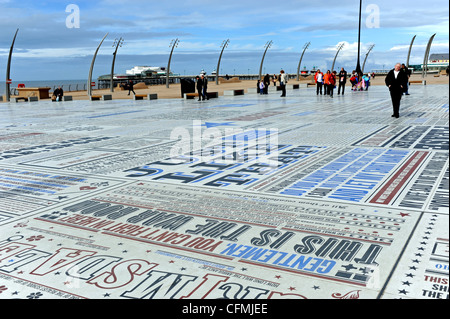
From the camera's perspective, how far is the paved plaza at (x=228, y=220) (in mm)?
3180

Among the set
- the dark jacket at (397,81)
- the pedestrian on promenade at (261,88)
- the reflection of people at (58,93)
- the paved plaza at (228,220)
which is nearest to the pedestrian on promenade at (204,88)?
the pedestrian on promenade at (261,88)

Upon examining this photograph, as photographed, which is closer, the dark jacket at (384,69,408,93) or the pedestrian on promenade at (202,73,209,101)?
the dark jacket at (384,69,408,93)

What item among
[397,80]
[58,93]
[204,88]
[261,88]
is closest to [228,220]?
[397,80]

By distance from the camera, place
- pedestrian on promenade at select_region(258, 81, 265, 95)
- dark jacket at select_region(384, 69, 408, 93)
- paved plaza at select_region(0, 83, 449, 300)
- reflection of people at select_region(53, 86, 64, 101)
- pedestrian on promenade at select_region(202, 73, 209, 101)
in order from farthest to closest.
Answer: reflection of people at select_region(53, 86, 64, 101) < pedestrian on promenade at select_region(258, 81, 265, 95) < pedestrian on promenade at select_region(202, 73, 209, 101) < dark jacket at select_region(384, 69, 408, 93) < paved plaza at select_region(0, 83, 449, 300)

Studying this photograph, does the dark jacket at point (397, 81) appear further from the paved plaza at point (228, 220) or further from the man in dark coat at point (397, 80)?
the paved plaza at point (228, 220)

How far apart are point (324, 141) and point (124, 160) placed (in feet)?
13.2

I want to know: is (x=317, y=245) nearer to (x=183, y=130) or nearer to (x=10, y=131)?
(x=183, y=130)

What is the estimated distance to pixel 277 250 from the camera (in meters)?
3.75

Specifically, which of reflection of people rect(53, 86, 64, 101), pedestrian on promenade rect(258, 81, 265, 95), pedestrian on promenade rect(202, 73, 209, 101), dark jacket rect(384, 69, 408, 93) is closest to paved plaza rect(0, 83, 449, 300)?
dark jacket rect(384, 69, 408, 93)

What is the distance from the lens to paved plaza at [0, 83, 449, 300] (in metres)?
3.18

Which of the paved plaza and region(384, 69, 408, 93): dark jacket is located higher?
region(384, 69, 408, 93): dark jacket

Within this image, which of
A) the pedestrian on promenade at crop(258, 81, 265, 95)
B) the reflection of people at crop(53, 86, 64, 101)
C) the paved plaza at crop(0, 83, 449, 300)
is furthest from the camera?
the reflection of people at crop(53, 86, 64, 101)

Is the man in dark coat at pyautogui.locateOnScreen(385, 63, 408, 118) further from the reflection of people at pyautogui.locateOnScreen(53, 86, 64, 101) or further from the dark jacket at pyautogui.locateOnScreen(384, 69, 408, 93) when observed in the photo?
the reflection of people at pyautogui.locateOnScreen(53, 86, 64, 101)

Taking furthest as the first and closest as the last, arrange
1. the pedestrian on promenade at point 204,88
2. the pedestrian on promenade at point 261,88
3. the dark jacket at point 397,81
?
the pedestrian on promenade at point 261,88 < the pedestrian on promenade at point 204,88 < the dark jacket at point 397,81
